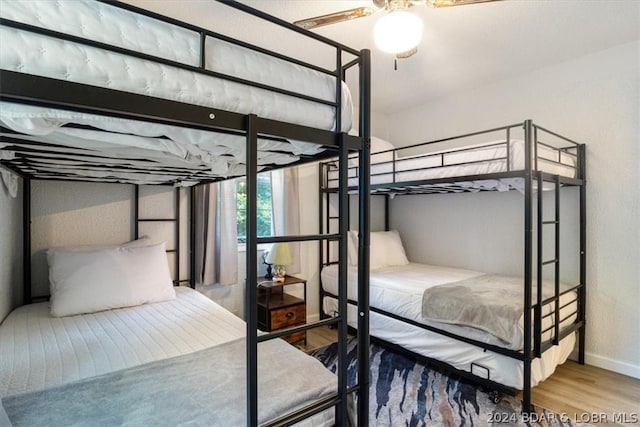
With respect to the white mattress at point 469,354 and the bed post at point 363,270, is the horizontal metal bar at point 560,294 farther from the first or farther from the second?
the bed post at point 363,270

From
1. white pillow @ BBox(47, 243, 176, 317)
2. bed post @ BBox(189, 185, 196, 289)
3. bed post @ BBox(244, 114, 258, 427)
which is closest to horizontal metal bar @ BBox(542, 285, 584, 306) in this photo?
bed post @ BBox(244, 114, 258, 427)

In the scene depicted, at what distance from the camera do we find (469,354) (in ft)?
7.21

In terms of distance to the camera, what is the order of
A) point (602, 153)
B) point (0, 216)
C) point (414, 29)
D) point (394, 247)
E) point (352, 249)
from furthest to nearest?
1. point (394, 247)
2. point (352, 249)
3. point (602, 153)
4. point (0, 216)
5. point (414, 29)

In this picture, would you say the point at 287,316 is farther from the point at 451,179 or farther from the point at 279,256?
the point at 451,179

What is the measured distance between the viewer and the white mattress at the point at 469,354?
202 cm

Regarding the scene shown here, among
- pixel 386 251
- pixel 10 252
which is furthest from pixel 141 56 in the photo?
pixel 386 251

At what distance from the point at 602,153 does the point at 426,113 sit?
5.57 ft

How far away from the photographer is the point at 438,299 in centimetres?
233

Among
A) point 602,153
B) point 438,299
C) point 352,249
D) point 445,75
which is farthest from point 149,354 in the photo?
point 602,153

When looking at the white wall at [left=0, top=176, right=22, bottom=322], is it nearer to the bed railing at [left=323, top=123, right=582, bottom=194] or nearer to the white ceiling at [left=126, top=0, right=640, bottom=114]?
the white ceiling at [left=126, top=0, right=640, bottom=114]

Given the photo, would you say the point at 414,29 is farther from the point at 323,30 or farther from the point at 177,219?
the point at 177,219

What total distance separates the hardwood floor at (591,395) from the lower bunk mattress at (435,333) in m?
0.13

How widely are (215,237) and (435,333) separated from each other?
6.60 ft

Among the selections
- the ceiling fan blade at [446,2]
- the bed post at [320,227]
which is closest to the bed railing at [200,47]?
the ceiling fan blade at [446,2]
